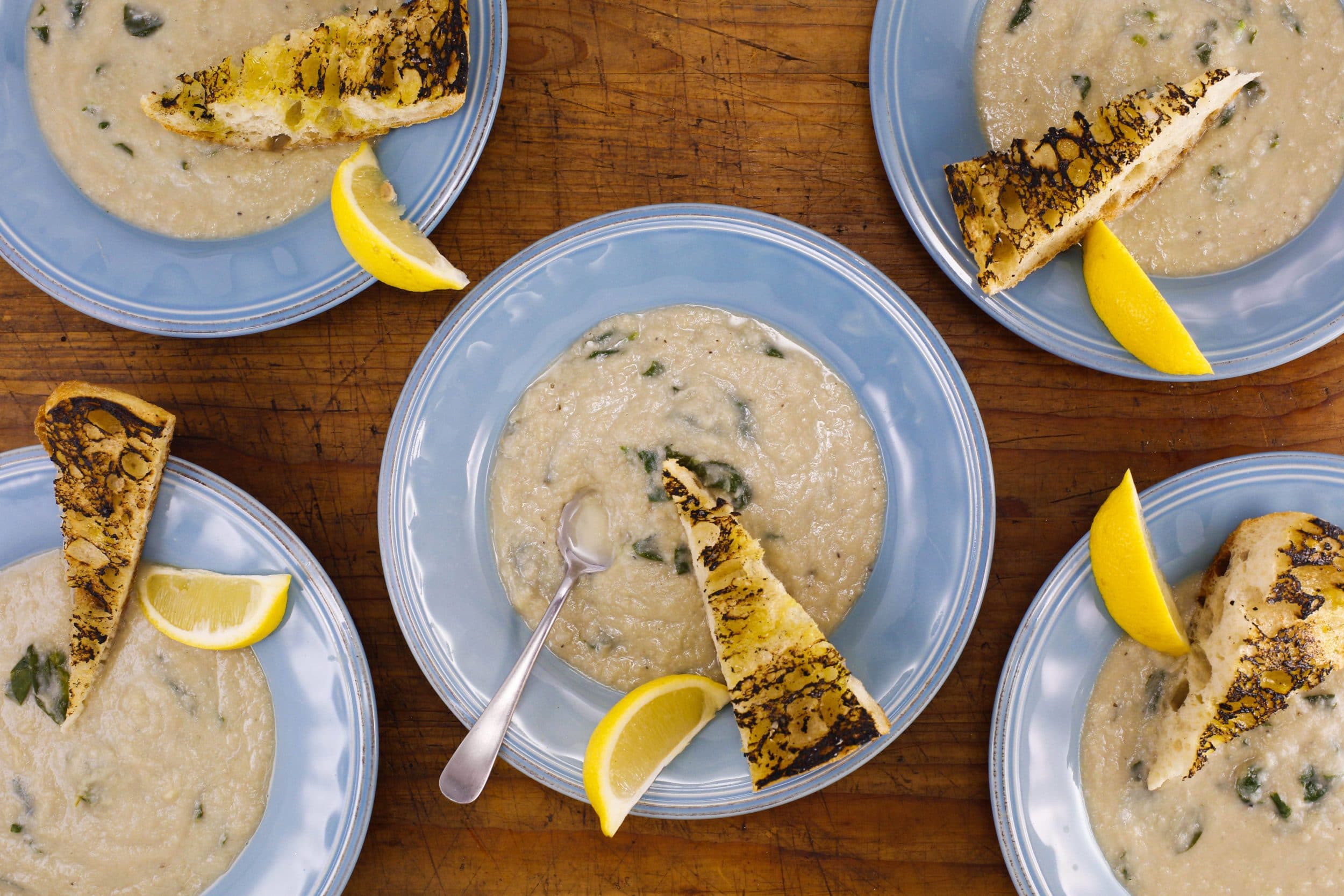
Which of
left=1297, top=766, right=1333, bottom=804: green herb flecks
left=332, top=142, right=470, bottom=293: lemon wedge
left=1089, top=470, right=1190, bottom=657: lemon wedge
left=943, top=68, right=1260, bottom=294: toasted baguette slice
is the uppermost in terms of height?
left=943, top=68, right=1260, bottom=294: toasted baguette slice

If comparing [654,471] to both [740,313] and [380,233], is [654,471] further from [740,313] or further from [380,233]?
[380,233]

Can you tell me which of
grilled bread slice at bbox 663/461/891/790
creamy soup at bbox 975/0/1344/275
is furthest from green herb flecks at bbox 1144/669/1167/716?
creamy soup at bbox 975/0/1344/275

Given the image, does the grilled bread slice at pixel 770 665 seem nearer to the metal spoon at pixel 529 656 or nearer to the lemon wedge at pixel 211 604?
the metal spoon at pixel 529 656

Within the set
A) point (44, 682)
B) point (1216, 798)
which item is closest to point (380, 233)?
point (44, 682)

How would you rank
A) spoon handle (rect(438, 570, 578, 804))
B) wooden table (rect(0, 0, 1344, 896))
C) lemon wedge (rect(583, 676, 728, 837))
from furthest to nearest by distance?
wooden table (rect(0, 0, 1344, 896)) → spoon handle (rect(438, 570, 578, 804)) → lemon wedge (rect(583, 676, 728, 837))

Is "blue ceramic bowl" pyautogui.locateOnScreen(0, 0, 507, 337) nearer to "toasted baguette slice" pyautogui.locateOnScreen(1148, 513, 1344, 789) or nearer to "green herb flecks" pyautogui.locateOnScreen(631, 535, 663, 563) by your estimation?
"green herb flecks" pyautogui.locateOnScreen(631, 535, 663, 563)

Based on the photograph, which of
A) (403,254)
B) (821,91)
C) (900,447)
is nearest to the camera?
(403,254)

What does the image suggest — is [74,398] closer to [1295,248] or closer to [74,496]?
[74,496]

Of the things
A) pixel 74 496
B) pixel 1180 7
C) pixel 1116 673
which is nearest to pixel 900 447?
pixel 1116 673
